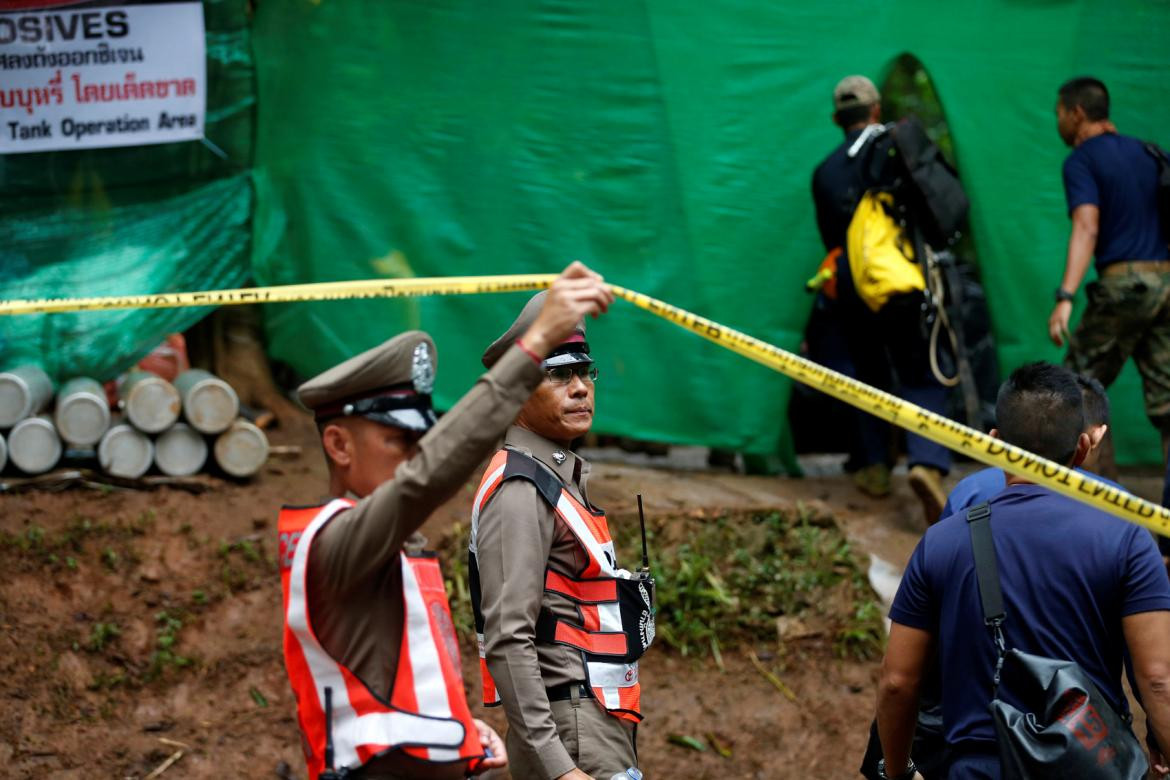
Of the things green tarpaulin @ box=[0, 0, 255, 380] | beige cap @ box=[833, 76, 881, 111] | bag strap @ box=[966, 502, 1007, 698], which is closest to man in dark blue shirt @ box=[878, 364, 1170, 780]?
bag strap @ box=[966, 502, 1007, 698]

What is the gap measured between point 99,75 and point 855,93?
405cm

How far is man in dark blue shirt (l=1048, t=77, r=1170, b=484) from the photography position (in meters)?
7.04

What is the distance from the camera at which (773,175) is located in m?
7.91

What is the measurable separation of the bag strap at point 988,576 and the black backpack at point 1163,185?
4170 mm

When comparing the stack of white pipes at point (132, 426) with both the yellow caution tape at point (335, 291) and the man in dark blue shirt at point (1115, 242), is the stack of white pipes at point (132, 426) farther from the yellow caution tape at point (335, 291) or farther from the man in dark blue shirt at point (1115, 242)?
the man in dark blue shirt at point (1115, 242)

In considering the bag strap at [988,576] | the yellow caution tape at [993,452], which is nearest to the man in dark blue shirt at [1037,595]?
the bag strap at [988,576]

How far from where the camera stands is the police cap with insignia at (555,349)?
12.5 ft

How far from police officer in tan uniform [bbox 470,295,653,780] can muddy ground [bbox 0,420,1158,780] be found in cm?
268

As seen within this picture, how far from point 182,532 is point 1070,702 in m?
4.69

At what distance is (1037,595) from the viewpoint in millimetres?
3439

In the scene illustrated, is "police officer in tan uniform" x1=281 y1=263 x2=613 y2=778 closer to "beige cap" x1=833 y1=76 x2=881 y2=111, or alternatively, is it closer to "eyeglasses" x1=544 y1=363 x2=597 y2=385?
"eyeglasses" x1=544 y1=363 x2=597 y2=385

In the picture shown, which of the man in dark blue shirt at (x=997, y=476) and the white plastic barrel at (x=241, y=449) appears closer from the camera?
the man in dark blue shirt at (x=997, y=476)

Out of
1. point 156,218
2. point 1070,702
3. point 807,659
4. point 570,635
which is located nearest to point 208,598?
point 156,218

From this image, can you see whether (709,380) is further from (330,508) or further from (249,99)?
(330,508)
